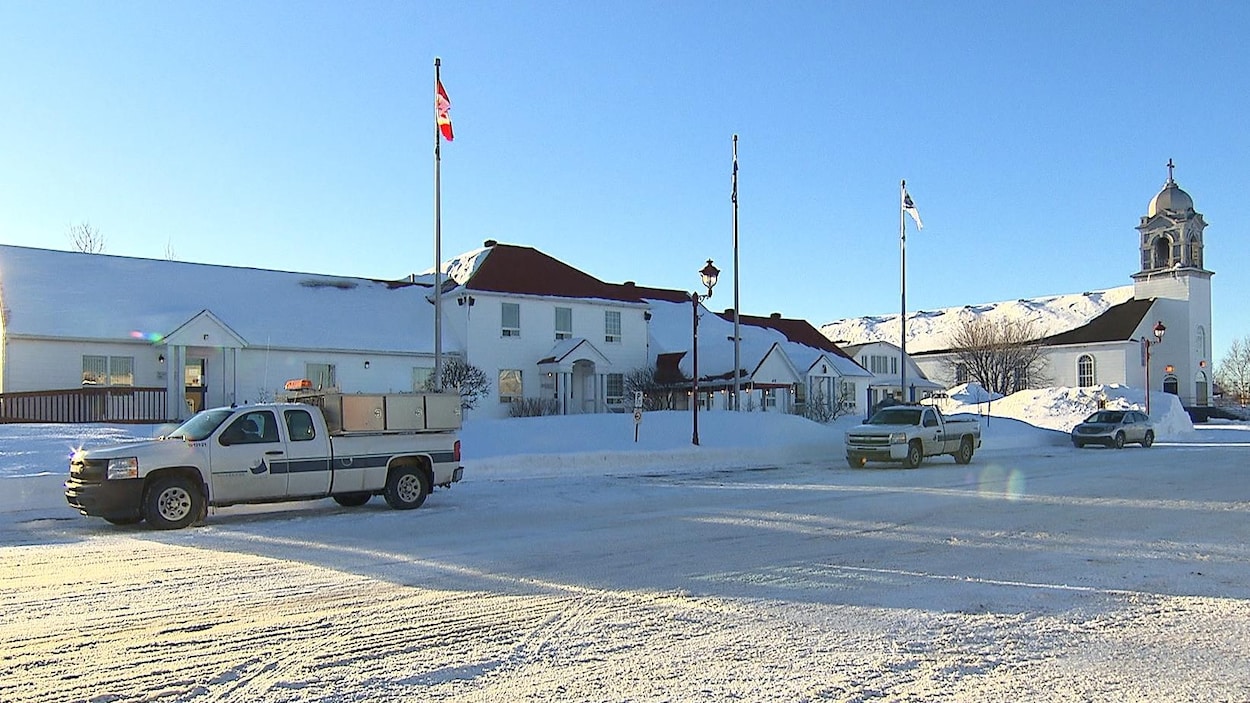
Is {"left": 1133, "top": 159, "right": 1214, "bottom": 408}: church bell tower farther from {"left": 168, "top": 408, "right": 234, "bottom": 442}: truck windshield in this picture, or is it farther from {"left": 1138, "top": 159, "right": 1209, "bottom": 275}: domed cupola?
{"left": 168, "top": 408, "right": 234, "bottom": 442}: truck windshield

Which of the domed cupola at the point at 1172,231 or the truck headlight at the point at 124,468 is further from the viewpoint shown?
the domed cupola at the point at 1172,231

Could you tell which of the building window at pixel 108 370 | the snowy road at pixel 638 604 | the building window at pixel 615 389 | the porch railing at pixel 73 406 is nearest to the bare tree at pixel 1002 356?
the building window at pixel 615 389

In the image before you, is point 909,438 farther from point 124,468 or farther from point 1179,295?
point 1179,295

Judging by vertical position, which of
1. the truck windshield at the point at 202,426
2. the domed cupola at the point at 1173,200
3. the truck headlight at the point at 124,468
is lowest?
the truck headlight at the point at 124,468

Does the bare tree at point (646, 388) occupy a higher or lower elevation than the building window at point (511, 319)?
lower

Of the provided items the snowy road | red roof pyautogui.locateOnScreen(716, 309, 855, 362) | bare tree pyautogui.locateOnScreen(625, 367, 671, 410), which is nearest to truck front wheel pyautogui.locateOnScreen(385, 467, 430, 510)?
the snowy road

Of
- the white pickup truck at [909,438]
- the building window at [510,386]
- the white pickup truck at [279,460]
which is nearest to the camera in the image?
the white pickup truck at [279,460]

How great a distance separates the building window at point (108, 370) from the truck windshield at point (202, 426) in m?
21.1

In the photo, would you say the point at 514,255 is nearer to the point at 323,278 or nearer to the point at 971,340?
the point at 323,278

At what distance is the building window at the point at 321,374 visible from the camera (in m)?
38.2

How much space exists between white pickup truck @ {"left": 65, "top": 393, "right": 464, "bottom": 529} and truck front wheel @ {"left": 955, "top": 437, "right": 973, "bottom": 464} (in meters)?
15.4

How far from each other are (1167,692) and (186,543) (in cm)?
1071

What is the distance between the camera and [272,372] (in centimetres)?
3741

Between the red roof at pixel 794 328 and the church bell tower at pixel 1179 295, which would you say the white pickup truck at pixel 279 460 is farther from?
the church bell tower at pixel 1179 295
